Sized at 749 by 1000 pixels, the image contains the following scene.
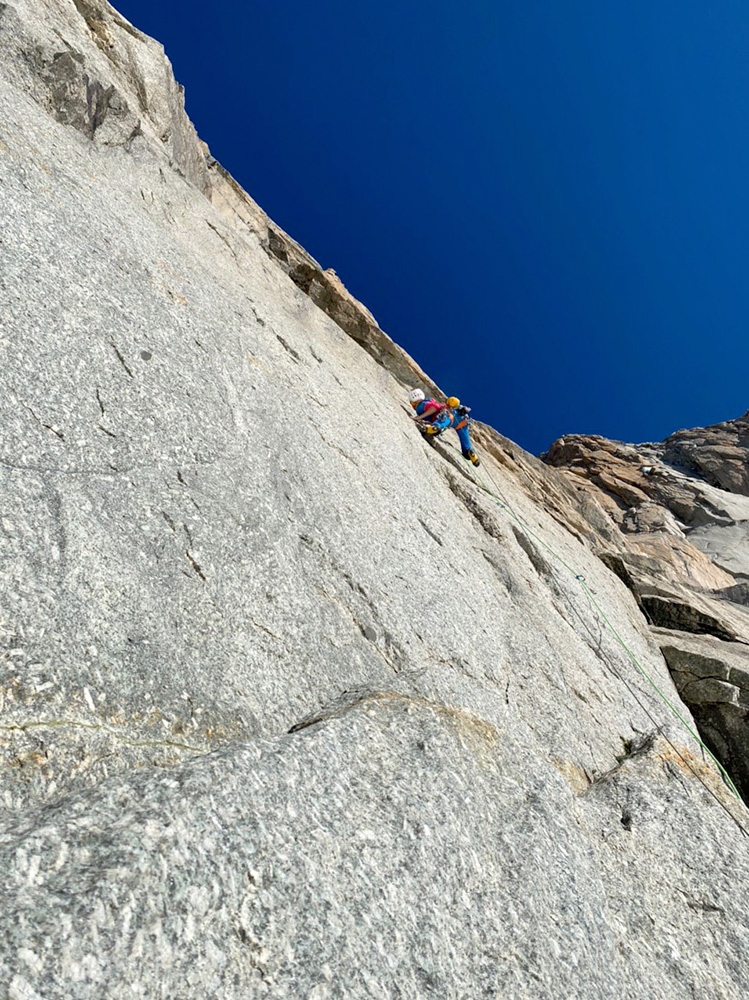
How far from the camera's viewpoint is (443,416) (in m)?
17.6

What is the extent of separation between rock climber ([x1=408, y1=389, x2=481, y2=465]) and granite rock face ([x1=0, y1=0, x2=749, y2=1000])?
5379 mm

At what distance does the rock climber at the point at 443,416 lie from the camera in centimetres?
1722

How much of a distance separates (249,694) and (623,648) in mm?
10530

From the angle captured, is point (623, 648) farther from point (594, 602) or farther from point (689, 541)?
point (689, 541)

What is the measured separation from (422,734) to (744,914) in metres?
4.22

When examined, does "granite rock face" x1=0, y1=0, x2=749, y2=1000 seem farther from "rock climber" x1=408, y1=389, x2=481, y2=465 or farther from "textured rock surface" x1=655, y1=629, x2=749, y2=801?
"rock climber" x1=408, y1=389, x2=481, y2=465

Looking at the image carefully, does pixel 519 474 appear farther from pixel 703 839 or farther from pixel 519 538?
pixel 703 839

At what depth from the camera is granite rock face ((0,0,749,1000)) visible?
139 inches

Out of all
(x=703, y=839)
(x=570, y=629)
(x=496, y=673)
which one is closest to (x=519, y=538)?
(x=570, y=629)

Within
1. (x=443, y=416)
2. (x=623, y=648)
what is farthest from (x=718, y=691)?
(x=443, y=416)

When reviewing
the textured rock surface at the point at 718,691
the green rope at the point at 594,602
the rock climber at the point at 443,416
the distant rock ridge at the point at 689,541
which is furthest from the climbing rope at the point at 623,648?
the distant rock ridge at the point at 689,541

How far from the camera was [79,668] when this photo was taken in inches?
180

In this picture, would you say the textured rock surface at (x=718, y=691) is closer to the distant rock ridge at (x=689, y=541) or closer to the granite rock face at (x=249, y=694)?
the distant rock ridge at (x=689, y=541)

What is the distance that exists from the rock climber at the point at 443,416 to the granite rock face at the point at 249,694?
538 centimetres
